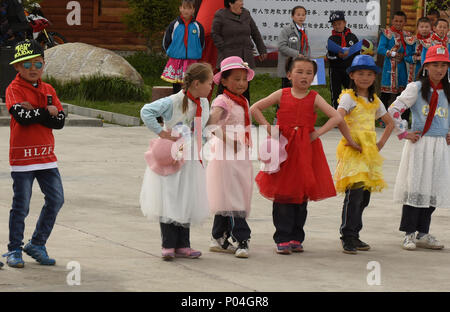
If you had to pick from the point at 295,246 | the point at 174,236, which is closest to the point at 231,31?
the point at 295,246

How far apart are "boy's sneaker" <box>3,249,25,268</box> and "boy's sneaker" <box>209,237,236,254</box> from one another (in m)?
1.44

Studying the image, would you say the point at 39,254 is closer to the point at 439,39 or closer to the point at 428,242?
the point at 428,242

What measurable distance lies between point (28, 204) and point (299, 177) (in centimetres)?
192

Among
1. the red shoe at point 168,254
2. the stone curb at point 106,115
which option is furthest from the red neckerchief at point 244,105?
the stone curb at point 106,115

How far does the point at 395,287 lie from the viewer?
19.2ft

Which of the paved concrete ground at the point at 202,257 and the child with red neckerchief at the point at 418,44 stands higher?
the child with red neckerchief at the point at 418,44

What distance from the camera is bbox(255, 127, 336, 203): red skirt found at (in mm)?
6930

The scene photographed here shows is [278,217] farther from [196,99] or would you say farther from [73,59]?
[73,59]

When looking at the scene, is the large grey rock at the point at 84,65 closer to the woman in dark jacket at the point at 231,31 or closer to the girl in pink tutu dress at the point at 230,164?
the woman in dark jacket at the point at 231,31

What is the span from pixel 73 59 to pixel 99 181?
316 inches

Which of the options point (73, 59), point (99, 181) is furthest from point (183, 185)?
point (73, 59)

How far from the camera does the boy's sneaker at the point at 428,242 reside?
726 cm

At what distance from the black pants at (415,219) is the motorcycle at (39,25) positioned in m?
16.0

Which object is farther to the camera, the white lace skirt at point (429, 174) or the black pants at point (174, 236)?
the white lace skirt at point (429, 174)
